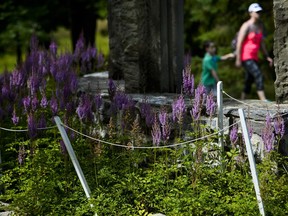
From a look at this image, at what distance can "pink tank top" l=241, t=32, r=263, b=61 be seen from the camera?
1019 centimetres

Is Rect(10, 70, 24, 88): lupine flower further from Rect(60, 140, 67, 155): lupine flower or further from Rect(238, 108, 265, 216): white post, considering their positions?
Rect(238, 108, 265, 216): white post

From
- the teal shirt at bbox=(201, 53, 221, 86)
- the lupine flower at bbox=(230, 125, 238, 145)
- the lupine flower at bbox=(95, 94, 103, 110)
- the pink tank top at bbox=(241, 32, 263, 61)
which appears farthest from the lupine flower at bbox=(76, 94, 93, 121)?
the teal shirt at bbox=(201, 53, 221, 86)

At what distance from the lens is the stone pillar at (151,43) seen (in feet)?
27.0

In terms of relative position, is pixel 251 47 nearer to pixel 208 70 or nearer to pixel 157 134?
pixel 208 70

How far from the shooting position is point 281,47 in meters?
6.96

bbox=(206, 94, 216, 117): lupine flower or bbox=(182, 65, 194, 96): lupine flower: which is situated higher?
bbox=(182, 65, 194, 96): lupine flower

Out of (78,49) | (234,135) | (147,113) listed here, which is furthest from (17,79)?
(234,135)

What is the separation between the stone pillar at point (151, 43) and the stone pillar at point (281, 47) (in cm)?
164

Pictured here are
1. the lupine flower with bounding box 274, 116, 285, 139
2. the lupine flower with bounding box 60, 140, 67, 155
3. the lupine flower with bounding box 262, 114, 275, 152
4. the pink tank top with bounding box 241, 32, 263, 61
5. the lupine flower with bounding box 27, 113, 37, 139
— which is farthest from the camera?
the pink tank top with bounding box 241, 32, 263, 61

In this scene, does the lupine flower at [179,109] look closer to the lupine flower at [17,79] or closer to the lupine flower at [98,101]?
the lupine flower at [98,101]

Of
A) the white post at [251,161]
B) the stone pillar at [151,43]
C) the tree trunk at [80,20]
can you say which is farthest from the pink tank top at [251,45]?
the tree trunk at [80,20]

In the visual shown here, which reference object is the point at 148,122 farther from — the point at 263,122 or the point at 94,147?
the point at 263,122

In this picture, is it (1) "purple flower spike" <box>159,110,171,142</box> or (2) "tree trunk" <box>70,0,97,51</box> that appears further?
(2) "tree trunk" <box>70,0,97,51</box>

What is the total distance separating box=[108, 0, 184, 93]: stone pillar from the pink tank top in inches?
72.8
